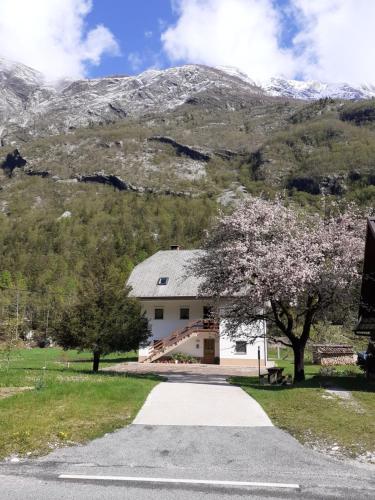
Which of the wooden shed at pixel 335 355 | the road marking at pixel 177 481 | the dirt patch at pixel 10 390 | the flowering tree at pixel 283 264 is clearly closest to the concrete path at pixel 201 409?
the dirt patch at pixel 10 390

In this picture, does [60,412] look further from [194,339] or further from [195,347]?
[195,347]

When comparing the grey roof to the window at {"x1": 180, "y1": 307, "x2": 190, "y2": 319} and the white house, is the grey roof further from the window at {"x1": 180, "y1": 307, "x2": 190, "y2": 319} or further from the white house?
the window at {"x1": 180, "y1": 307, "x2": 190, "y2": 319}

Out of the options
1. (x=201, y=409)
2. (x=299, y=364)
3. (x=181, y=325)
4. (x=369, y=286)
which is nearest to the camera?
(x=201, y=409)

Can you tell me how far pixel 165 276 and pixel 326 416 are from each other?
32459mm

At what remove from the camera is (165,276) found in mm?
43875

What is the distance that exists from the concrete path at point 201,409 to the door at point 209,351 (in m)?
23.2

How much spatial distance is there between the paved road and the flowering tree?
10.8 metres

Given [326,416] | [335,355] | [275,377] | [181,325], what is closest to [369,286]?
[275,377]

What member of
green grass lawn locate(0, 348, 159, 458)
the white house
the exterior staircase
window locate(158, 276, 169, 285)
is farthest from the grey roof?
green grass lawn locate(0, 348, 159, 458)

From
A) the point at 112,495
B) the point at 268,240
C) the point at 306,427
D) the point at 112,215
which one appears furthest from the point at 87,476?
the point at 112,215

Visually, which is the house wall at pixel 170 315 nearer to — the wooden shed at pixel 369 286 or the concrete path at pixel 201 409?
the wooden shed at pixel 369 286

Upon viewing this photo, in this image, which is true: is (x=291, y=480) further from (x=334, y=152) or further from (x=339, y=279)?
(x=334, y=152)

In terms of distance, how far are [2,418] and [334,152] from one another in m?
201

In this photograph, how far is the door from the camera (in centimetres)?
4069
